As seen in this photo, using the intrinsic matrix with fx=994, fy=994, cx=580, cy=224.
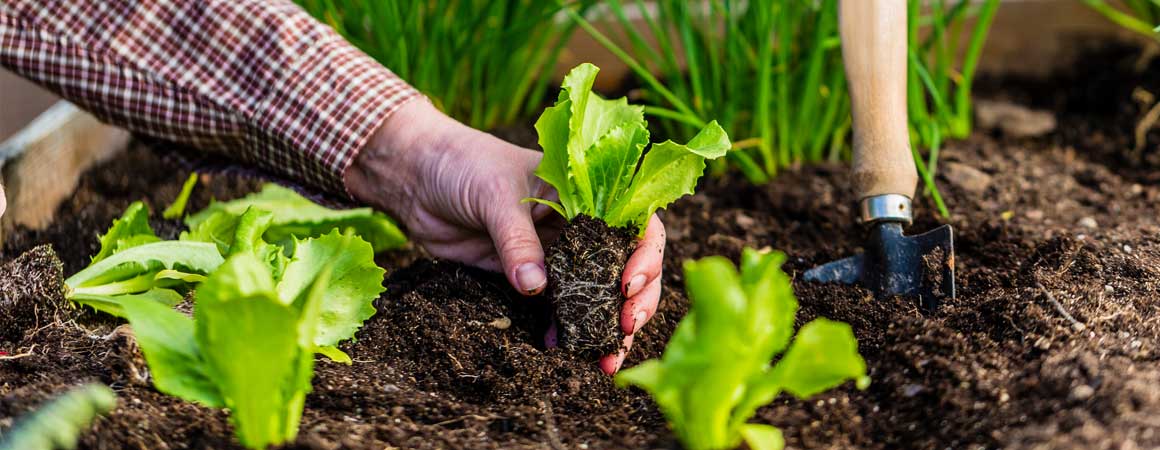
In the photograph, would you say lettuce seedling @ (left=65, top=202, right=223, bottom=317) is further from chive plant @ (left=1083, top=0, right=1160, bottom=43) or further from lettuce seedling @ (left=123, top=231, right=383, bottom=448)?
chive plant @ (left=1083, top=0, right=1160, bottom=43)

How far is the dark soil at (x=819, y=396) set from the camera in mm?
857

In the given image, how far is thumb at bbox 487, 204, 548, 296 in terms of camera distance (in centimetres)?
108

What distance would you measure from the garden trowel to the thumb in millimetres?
393

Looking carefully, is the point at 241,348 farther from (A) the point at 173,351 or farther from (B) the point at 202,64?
(B) the point at 202,64

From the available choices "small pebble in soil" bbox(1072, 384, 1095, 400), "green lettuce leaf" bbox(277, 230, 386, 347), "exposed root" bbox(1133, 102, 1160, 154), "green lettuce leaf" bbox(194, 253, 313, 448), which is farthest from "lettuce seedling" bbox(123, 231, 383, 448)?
"exposed root" bbox(1133, 102, 1160, 154)

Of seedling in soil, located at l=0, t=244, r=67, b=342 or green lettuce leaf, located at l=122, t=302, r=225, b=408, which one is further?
seedling in soil, located at l=0, t=244, r=67, b=342

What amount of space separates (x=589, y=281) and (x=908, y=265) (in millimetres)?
379

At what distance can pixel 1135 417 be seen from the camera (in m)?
0.79

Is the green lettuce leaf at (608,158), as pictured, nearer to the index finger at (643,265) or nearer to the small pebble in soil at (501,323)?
the index finger at (643,265)

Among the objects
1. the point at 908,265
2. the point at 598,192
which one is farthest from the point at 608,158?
the point at 908,265

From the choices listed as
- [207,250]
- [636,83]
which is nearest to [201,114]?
[207,250]

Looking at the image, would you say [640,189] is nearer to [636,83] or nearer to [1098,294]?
[1098,294]

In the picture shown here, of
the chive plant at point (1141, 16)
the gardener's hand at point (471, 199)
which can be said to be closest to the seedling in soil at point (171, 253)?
the gardener's hand at point (471, 199)

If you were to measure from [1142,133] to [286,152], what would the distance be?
4.85 feet
